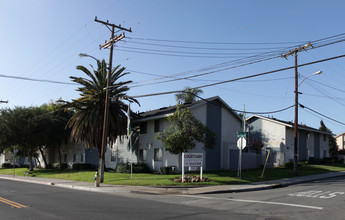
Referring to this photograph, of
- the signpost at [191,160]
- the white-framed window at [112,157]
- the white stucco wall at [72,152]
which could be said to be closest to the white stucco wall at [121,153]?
the white-framed window at [112,157]

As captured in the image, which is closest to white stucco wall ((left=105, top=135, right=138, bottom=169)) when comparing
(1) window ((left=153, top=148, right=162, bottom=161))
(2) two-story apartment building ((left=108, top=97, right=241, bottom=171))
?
(2) two-story apartment building ((left=108, top=97, right=241, bottom=171))

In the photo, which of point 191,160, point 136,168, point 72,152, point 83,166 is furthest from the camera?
point 72,152

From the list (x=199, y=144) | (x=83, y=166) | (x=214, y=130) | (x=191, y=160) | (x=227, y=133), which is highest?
(x=214, y=130)

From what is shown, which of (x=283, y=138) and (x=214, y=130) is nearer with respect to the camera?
(x=214, y=130)

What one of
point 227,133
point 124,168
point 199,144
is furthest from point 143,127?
point 227,133

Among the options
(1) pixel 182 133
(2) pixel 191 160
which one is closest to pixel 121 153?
(1) pixel 182 133

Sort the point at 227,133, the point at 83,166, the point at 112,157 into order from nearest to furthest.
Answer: the point at 227,133, the point at 112,157, the point at 83,166

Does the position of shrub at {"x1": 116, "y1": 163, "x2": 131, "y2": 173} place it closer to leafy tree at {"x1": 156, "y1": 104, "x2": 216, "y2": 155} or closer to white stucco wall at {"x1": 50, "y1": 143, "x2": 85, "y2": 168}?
leafy tree at {"x1": 156, "y1": 104, "x2": 216, "y2": 155}

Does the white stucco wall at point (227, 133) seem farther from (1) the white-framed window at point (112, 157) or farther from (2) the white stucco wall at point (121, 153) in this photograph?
(1) the white-framed window at point (112, 157)

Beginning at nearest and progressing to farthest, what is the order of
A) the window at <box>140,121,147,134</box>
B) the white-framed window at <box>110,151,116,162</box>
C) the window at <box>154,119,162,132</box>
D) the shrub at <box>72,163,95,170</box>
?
1. the window at <box>154,119,162,132</box>
2. the window at <box>140,121,147,134</box>
3. the white-framed window at <box>110,151,116,162</box>
4. the shrub at <box>72,163,95,170</box>

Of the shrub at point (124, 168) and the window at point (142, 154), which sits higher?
the window at point (142, 154)

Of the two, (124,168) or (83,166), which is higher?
(124,168)

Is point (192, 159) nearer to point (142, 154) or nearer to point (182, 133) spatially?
point (182, 133)

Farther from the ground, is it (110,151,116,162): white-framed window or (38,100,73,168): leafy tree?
(38,100,73,168): leafy tree
